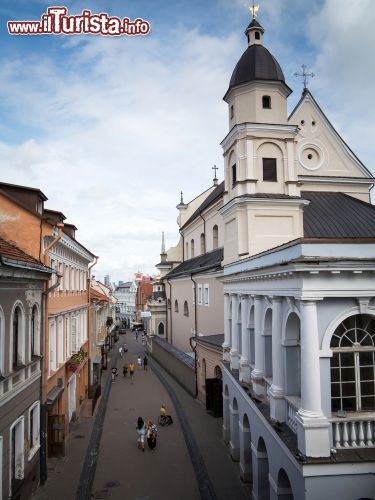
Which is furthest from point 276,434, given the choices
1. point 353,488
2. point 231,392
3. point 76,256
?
point 76,256

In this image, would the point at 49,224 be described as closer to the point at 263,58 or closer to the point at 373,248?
the point at 373,248

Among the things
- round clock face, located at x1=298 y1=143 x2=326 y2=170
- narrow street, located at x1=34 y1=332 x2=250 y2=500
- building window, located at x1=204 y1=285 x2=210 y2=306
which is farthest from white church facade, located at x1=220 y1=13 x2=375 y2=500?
building window, located at x1=204 y1=285 x2=210 y2=306

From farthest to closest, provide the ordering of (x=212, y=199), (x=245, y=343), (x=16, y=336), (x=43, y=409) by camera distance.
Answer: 1. (x=212, y=199)
2. (x=245, y=343)
3. (x=43, y=409)
4. (x=16, y=336)

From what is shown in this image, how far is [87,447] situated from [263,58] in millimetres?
19457

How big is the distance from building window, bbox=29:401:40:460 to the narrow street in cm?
171

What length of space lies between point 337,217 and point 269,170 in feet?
12.4

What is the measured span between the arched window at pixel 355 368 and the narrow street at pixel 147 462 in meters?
6.02

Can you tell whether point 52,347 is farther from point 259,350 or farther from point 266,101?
point 266,101

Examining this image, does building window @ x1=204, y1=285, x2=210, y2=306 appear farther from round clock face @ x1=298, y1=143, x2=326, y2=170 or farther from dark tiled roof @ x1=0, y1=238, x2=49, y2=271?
dark tiled roof @ x1=0, y1=238, x2=49, y2=271

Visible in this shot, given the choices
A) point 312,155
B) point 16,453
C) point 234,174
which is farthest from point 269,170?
point 16,453

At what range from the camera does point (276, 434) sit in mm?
10469

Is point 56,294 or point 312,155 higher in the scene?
point 312,155

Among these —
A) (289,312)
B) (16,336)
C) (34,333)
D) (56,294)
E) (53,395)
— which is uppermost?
(56,294)

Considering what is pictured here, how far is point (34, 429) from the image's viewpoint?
1352cm
